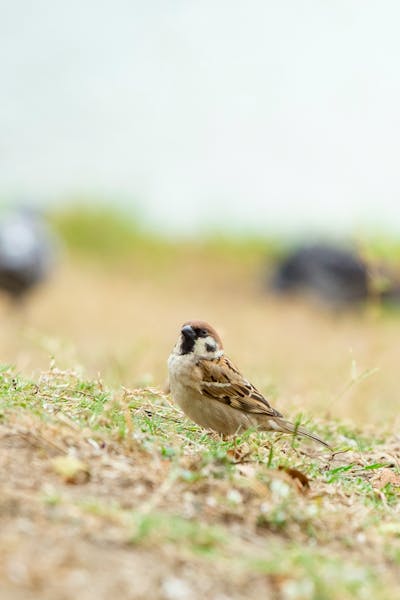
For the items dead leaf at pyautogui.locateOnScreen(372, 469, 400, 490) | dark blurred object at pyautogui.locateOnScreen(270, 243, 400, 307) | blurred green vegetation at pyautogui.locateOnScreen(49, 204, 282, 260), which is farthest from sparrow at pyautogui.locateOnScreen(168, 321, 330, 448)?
blurred green vegetation at pyautogui.locateOnScreen(49, 204, 282, 260)

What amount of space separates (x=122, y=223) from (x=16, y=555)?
20.0 metres

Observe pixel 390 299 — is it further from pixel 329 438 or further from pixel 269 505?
pixel 269 505

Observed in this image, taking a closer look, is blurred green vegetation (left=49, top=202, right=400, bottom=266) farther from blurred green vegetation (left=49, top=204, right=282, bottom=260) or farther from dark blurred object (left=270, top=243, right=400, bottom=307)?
dark blurred object (left=270, top=243, right=400, bottom=307)

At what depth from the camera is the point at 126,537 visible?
2.88 meters

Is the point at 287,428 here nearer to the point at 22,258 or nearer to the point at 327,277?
the point at 22,258

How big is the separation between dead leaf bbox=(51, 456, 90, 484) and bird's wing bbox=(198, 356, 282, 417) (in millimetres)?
1338

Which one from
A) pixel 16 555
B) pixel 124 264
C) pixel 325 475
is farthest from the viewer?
pixel 124 264

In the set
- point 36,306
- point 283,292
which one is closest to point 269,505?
point 36,306

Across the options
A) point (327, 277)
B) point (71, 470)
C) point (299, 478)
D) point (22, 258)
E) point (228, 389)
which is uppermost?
point (327, 277)

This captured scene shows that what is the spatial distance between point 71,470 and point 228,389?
156 cm

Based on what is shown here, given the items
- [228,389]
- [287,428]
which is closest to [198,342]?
[228,389]

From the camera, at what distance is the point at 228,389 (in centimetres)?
475

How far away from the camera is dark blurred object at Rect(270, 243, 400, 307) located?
1883 centimetres

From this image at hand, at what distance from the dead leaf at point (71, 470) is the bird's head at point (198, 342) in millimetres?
1514
